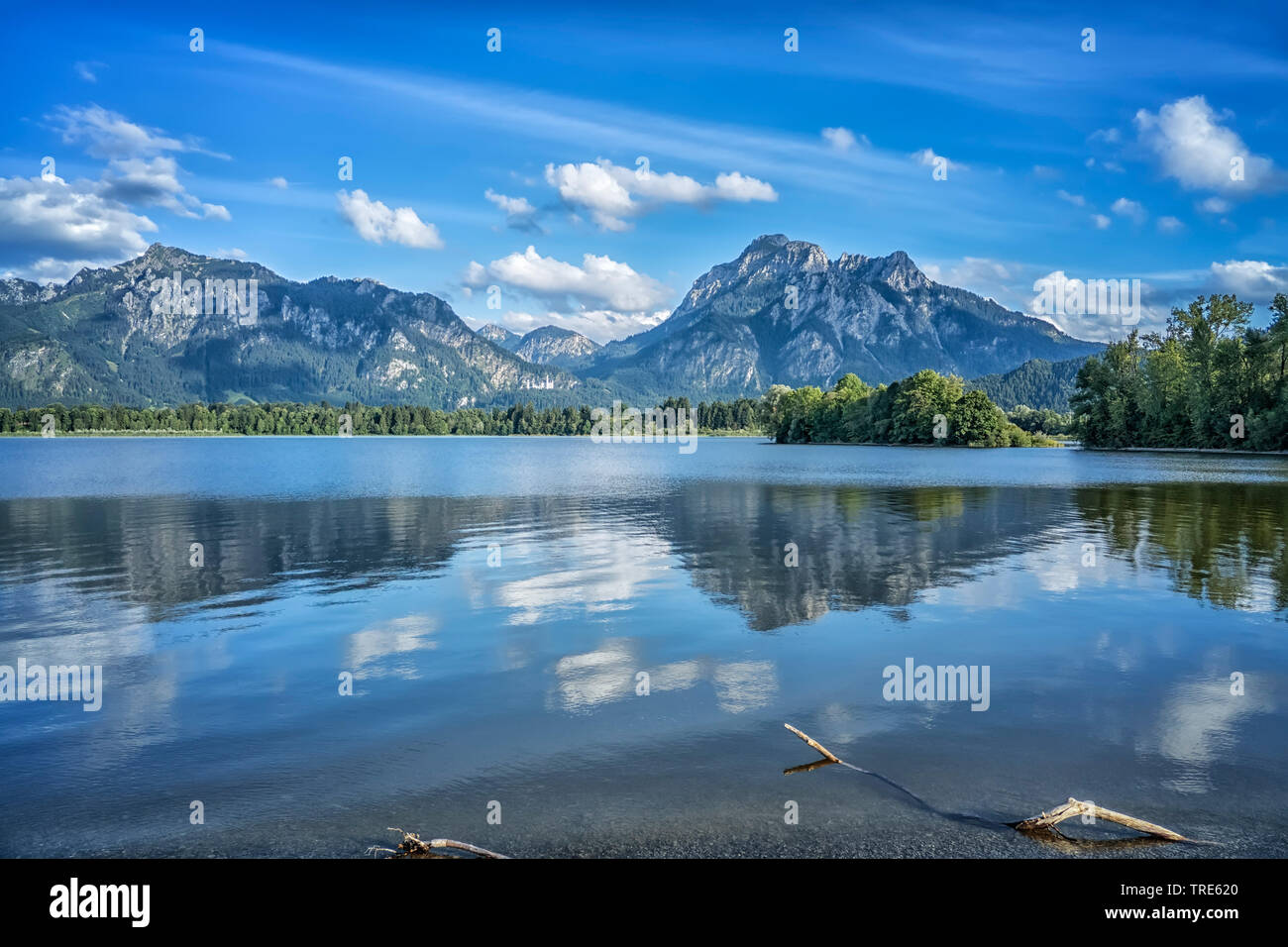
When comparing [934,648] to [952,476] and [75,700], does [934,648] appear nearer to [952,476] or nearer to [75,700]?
[75,700]

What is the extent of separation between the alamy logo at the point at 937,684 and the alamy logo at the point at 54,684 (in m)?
14.2

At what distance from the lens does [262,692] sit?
1481cm

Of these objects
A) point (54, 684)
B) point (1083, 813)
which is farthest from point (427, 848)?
point (54, 684)

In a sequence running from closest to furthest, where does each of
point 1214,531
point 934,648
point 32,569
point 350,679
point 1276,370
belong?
point 350,679
point 934,648
point 32,569
point 1214,531
point 1276,370

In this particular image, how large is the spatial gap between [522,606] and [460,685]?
6.70m

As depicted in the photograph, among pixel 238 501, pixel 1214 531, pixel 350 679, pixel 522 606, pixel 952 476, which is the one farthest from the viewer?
pixel 952 476

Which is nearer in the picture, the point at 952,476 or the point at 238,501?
the point at 238,501

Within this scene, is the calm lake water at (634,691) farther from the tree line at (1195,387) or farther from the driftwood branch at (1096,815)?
the tree line at (1195,387)

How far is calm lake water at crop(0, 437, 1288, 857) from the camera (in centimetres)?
973

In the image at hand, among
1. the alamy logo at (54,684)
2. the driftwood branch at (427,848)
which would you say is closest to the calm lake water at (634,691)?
the alamy logo at (54,684)

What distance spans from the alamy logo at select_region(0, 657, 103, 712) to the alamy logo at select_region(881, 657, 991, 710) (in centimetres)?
1416
